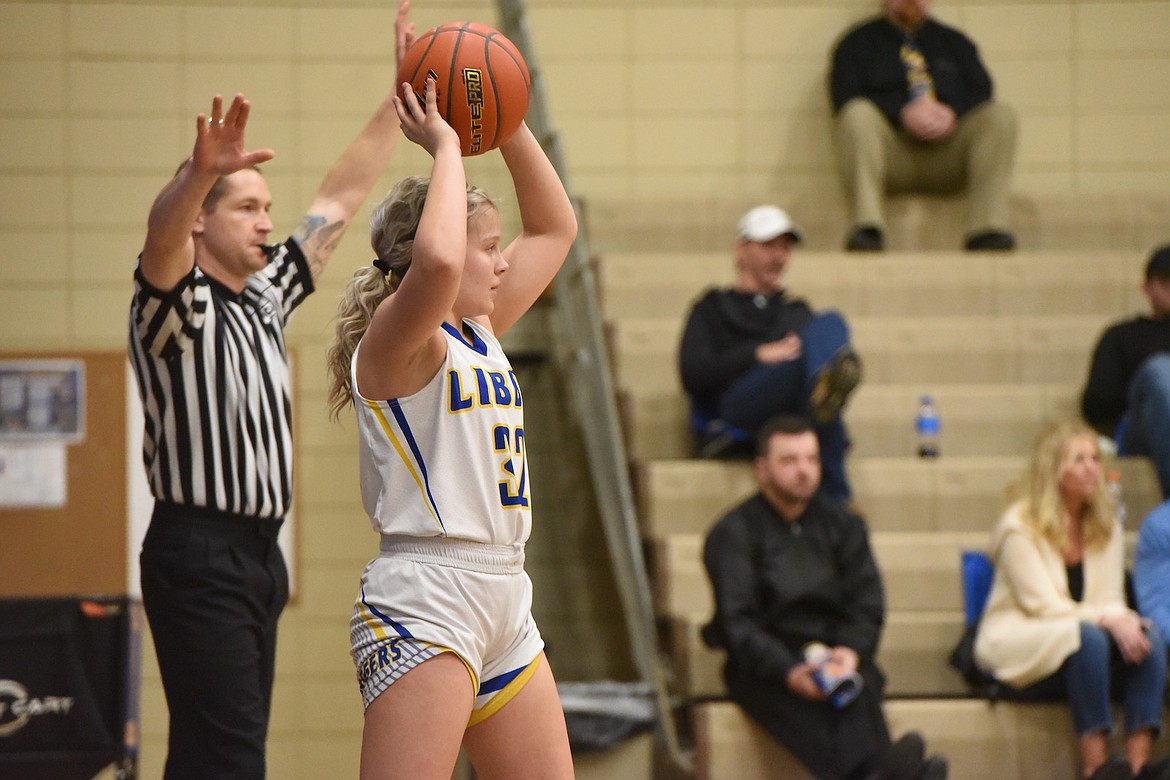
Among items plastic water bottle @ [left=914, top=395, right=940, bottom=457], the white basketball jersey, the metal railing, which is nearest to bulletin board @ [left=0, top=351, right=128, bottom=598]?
the metal railing

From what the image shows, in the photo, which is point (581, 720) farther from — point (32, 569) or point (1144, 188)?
point (1144, 188)

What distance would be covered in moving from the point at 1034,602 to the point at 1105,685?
35cm

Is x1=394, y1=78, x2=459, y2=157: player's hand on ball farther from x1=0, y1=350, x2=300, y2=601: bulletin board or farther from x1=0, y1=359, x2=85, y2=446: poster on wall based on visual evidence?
x1=0, y1=359, x2=85, y2=446: poster on wall

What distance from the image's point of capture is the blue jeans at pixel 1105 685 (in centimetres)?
495

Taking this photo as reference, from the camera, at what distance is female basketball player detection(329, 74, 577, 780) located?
2.42 metres

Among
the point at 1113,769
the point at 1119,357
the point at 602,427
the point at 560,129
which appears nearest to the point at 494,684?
the point at 1113,769

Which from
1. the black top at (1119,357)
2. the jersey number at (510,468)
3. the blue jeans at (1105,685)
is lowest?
the blue jeans at (1105,685)

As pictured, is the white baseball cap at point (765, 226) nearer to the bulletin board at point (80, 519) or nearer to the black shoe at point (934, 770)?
the black shoe at point (934, 770)

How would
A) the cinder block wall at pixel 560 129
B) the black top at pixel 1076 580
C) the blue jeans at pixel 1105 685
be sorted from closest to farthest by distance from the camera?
the blue jeans at pixel 1105 685 < the black top at pixel 1076 580 < the cinder block wall at pixel 560 129

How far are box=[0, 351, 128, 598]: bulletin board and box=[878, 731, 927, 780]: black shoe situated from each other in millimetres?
3695

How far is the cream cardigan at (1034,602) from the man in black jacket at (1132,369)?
85 centimetres

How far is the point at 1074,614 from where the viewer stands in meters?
5.12

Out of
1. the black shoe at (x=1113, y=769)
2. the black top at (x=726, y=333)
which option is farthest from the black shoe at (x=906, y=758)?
the black top at (x=726, y=333)

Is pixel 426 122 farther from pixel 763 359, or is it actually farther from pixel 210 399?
pixel 763 359
